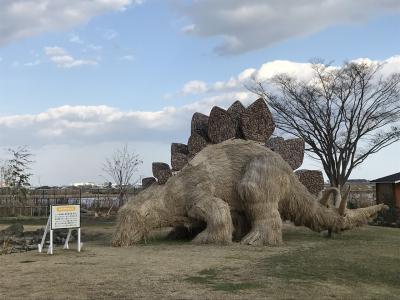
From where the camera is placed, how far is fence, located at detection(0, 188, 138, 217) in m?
27.0

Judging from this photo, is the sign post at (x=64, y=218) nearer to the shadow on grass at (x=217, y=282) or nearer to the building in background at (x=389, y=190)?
the shadow on grass at (x=217, y=282)

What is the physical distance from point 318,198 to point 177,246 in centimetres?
365

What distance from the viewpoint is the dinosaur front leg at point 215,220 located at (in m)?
10.3

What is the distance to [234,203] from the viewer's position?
11.2m

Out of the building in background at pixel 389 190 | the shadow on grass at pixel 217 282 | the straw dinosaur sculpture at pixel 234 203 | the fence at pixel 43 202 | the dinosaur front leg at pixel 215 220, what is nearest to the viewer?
the shadow on grass at pixel 217 282

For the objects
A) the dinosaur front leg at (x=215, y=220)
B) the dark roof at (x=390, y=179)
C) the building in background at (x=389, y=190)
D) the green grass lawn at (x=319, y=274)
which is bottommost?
the green grass lawn at (x=319, y=274)

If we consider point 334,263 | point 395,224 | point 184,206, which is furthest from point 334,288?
point 395,224

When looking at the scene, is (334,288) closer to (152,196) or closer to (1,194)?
(152,196)

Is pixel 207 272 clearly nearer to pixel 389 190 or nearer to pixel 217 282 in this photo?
pixel 217 282

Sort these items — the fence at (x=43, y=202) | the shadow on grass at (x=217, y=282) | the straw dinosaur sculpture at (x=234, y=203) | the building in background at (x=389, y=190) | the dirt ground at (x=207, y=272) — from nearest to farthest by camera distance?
the dirt ground at (x=207, y=272) → the shadow on grass at (x=217, y=282) → the straw dinosaur sculpture at (x=234, y=203) → the building in background at (x=389, y=190) → the fence at (x=43, y=202)

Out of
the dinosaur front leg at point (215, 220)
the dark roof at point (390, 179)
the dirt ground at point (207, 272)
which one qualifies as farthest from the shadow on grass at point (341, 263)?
the dark roof at point (390, 179)

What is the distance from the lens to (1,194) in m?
28.3

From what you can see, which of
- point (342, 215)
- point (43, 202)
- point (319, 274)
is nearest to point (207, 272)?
point (319, 274)

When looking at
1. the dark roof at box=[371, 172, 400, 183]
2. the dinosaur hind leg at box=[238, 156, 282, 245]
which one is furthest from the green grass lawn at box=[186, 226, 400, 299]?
the dark roof at box=[371, 172, 400, 183]
